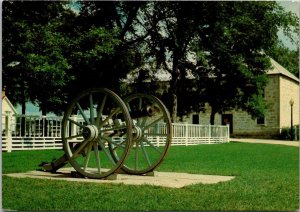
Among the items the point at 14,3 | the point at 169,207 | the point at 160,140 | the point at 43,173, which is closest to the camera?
the point at 169,207

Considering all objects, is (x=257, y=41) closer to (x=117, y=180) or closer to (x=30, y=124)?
(x=30, y=124)

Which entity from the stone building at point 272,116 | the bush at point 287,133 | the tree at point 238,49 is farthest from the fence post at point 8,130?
the stone building at point 272,116

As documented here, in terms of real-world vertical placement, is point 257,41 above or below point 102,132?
above

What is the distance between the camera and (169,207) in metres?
5.89

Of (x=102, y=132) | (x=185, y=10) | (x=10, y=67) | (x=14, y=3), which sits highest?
(x=185, y=10)

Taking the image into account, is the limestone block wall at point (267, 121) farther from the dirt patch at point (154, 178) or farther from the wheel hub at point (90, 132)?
the wheel hub at point (90, 132)

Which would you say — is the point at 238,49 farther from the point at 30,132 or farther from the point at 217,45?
the point at 30,132

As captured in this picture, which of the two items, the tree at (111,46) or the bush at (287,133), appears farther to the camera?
the bush at (287,133)

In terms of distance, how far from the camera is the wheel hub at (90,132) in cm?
840

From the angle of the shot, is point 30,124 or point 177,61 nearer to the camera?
point 30,124

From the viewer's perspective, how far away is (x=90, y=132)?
8.40 metres

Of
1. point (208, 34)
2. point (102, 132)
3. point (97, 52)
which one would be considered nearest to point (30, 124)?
point (97, 52)

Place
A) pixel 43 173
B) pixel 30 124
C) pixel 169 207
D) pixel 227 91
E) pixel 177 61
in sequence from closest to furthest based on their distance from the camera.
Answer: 1. pixel 169 207
2. pixel 43 173
3. pixel 30 124
4. pixel 177 61
5. pixel 227 91

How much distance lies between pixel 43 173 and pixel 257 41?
20.7 meters
